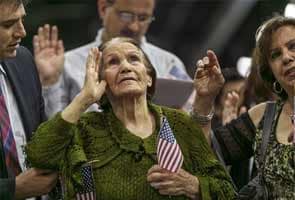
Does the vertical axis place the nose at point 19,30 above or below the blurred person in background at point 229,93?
above

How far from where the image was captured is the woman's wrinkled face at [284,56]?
215 inches

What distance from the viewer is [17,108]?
5.53m

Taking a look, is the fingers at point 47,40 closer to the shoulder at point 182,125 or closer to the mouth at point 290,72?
the shoulder at point 182,125

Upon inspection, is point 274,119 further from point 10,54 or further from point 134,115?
point 10,54

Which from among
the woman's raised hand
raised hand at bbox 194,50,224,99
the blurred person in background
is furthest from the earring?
the blurred person in background

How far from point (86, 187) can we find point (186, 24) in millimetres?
8860

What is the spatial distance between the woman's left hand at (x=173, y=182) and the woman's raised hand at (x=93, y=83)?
0.42 m

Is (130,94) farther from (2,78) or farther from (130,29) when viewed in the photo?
(130,29)

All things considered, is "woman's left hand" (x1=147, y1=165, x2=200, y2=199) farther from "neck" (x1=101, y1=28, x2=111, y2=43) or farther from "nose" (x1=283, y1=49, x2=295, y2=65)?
"neck" (x1=101, y1=28, x2=111, y2=43)

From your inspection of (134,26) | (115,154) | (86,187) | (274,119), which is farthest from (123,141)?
(134,26)

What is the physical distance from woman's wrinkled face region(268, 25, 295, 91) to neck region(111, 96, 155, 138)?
0.68 meters

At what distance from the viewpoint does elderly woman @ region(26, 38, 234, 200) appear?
5047mm

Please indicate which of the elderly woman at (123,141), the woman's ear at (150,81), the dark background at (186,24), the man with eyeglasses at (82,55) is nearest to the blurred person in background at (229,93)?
the man with eyeglasses at (82,55)

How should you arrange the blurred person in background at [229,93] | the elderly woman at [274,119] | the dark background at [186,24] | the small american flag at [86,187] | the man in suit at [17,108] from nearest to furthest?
1. the small american flag at [86,187]
2. the man in suit at [17,108]
3. the elderly woman at [274,119]
4. the blurred person in background at [229,93]
5. the dark background at [186,24]
